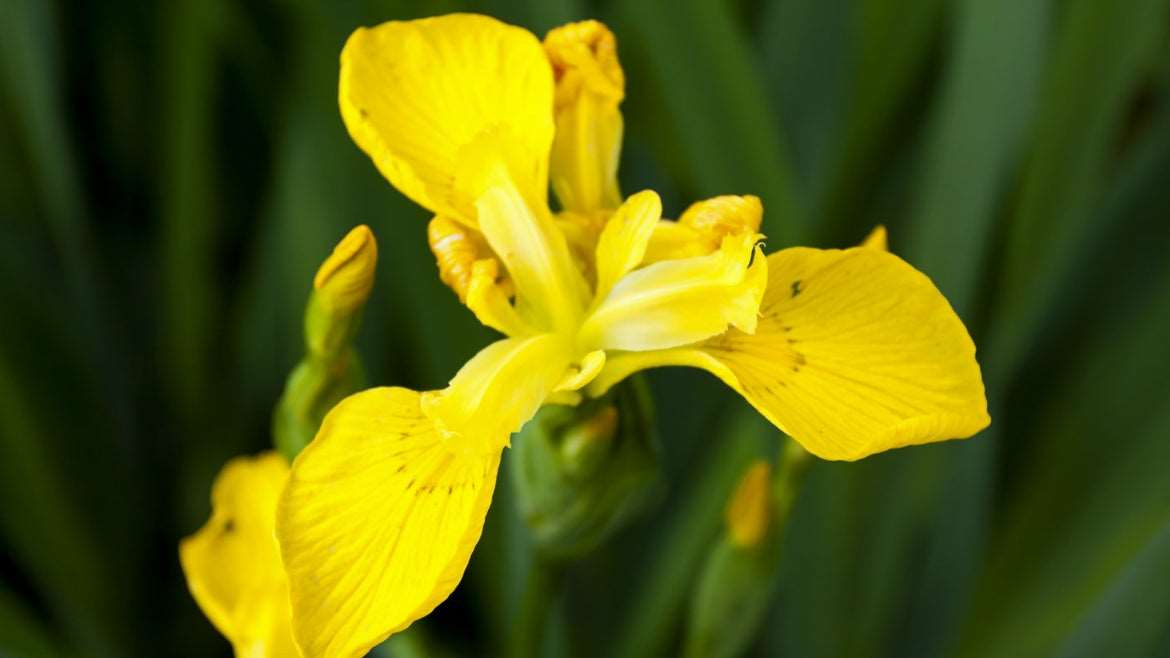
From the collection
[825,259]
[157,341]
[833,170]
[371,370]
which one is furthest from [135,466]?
[825,259]

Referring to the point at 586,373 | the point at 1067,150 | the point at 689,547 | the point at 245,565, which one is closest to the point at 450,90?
the point at 586,373

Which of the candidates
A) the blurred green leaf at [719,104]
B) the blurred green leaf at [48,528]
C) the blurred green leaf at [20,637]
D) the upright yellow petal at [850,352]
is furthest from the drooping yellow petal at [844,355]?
the blurred green leaf at [48,528]

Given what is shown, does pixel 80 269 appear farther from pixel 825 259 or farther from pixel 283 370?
pixel 825 259

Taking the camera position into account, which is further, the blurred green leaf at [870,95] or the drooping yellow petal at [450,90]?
the blurred green leaf at [870,95]

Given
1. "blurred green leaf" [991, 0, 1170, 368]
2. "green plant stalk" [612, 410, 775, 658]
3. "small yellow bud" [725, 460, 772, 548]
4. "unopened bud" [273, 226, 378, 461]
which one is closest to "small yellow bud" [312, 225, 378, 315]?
"unopened bud" [273, 226, 378, 461]

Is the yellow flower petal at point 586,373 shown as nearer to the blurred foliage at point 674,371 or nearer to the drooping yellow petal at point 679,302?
the drooping yellow petal at point 679,302

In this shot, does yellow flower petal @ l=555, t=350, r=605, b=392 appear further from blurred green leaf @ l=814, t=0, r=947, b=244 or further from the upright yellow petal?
blurred green leaf @ l=814, t=0, r=947, b=244
